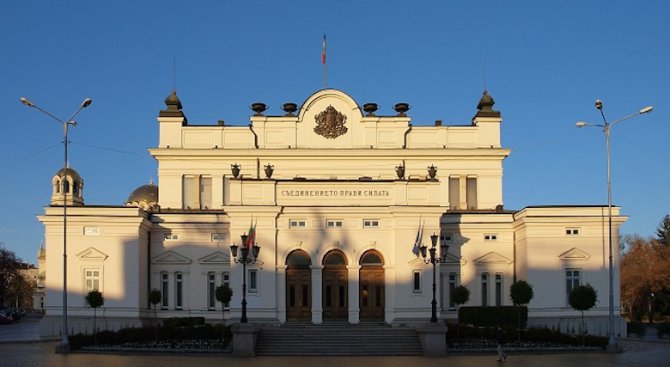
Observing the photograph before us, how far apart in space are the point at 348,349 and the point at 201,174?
22.6 metres

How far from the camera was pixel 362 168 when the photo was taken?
198ft

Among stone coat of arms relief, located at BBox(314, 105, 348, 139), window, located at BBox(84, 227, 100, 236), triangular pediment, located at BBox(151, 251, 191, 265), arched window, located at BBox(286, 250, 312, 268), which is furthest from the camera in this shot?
stone coat of arms relief, located at BBox(314, 105, 348, 139)

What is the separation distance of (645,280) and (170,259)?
57123mm

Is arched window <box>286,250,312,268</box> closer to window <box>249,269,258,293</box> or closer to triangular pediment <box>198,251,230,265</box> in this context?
window <box>249,269,258,293</box>

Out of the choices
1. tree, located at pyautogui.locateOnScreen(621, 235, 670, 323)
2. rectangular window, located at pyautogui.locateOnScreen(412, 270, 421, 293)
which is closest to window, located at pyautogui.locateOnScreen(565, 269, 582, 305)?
rectangular window, located at pyautogui.locateOnScreen(412, 270, 421, 293)

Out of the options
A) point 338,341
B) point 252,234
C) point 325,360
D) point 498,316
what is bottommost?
point 325,360

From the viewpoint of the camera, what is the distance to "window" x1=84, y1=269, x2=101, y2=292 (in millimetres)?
52844

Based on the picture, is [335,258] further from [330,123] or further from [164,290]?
[330,123]

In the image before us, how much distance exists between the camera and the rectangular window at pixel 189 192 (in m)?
60.6

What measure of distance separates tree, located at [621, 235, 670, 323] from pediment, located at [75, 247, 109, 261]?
56836 mm

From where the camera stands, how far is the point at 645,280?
90.7 m

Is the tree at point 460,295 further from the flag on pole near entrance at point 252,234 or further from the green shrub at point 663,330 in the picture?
the green shrub at point 663,330

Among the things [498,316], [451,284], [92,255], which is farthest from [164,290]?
[498,316]

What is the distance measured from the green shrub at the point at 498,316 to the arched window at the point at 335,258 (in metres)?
8.30
